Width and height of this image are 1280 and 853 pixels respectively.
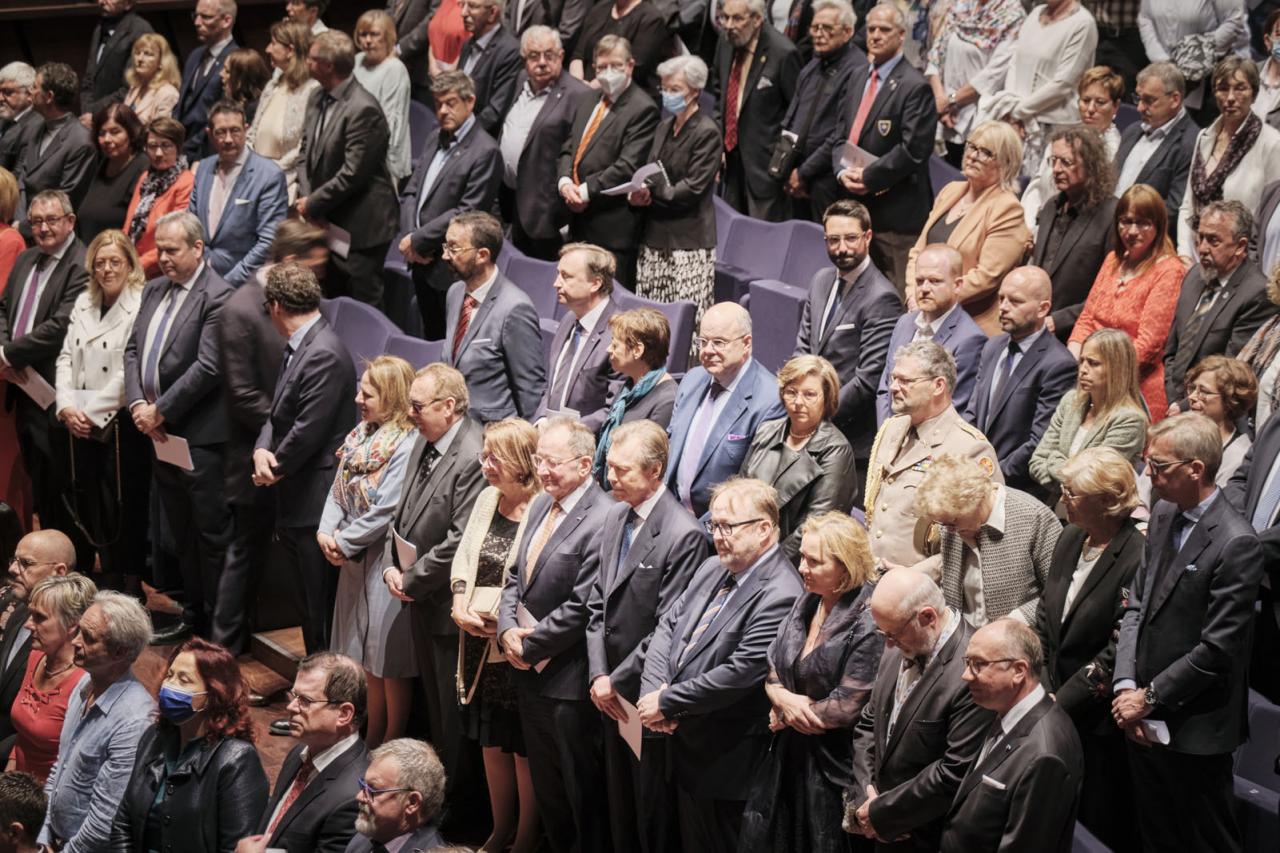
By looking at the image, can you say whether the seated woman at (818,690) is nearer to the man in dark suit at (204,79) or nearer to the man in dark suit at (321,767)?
the man in dark suit at (321,767)

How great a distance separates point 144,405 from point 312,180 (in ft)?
4.63

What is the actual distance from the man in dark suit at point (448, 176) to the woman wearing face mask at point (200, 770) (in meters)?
2.97

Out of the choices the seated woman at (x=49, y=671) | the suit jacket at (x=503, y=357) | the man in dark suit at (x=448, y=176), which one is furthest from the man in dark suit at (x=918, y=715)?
the man in dark suit at (x=448, y=176)

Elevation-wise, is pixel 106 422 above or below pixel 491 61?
below

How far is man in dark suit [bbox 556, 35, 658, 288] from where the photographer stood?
22.3ft

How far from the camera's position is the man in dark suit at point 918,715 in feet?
12.2

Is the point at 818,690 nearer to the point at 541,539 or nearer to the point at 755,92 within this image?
the point at 541,539

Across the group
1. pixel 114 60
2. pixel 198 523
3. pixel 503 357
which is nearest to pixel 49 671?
pixel 198 523

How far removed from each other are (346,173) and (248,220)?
1.51 ft

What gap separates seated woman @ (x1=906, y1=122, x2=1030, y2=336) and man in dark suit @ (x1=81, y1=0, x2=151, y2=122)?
4944 mm

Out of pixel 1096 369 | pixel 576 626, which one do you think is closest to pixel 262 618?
pixel 576 626

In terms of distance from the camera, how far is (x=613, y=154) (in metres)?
6.84

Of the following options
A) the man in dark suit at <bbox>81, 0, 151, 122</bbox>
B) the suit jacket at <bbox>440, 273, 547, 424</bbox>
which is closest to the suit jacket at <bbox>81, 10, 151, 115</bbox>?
the man in dark suit at <bbox>81, 0, 151, 122</bbox>

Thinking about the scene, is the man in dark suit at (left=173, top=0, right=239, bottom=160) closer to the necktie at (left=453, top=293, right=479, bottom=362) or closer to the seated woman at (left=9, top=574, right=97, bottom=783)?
the necktie at (left=453, top=293, right=479, bottom=362)
